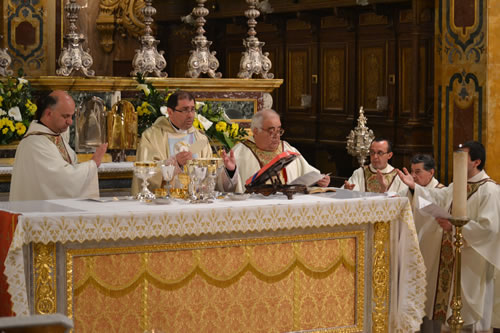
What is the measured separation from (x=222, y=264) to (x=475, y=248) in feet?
6.58

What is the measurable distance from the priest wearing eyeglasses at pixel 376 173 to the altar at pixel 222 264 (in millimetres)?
1774

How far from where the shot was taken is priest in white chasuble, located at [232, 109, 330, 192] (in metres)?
7.14

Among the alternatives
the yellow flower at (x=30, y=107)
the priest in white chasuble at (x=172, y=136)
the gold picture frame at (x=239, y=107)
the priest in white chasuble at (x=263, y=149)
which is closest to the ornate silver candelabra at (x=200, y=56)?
the gold picture frame at (x=239, y=107)

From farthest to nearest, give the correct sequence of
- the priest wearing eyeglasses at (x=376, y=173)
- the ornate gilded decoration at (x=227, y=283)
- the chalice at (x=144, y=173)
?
the priest wearing eyeglasses at (x=376, y=173), the chalice at (x=144, y=173), the ornate gilded decoration at (x=227, y=283)

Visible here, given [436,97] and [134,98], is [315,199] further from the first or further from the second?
[436,97]

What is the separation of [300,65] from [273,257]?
9267mm

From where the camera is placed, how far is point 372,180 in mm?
8492

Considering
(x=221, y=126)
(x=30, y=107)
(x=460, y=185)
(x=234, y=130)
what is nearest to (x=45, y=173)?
(x=30, y=107)

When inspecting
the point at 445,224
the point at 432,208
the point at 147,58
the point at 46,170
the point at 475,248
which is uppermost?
the point at 147,58

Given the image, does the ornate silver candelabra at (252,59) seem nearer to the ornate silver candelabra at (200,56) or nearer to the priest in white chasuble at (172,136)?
the ornate silver candelabra at (200,56)

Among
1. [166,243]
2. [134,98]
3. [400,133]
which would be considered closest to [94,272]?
[166,243]

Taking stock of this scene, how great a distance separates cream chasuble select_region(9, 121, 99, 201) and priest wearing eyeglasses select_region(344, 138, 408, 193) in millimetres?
2466

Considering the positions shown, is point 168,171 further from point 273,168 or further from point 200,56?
point 200,56

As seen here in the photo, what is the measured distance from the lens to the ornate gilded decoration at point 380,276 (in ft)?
21.5
